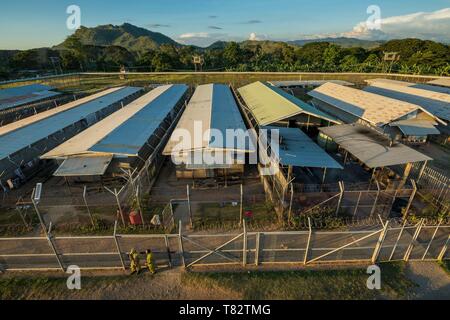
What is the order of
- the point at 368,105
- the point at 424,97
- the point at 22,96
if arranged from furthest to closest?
the point at 22,96, the point at 424,97, the point at 368,105

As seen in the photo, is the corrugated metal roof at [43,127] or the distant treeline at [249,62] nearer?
the corrugated metal roof at [43,127]

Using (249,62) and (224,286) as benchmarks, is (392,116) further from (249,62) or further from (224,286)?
(249,62)

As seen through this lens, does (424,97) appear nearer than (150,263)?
No

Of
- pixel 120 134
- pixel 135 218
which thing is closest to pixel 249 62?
pixel 120 134

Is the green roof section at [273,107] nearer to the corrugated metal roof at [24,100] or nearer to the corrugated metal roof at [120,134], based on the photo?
the corrugated metal roof at [120,134]

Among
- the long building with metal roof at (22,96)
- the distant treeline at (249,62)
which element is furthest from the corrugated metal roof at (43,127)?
the distant treeline at (249,62)

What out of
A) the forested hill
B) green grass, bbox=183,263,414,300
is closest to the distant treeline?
the forested hill

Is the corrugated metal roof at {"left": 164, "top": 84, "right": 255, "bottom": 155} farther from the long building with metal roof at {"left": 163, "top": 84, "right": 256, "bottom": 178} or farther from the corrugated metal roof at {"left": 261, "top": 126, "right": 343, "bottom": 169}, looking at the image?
the corrugated metal roof at {"left": 261, "top": 126, "right": 343, "bottom": 169}
